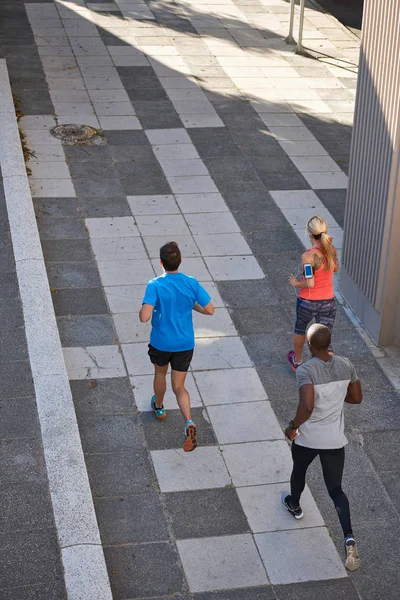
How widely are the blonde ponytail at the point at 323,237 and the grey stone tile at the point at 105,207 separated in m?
4.29

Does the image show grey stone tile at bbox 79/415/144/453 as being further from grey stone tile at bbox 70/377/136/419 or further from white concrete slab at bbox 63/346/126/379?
white concrete slab at bbox 63/346/126/379

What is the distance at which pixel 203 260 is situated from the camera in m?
11.2

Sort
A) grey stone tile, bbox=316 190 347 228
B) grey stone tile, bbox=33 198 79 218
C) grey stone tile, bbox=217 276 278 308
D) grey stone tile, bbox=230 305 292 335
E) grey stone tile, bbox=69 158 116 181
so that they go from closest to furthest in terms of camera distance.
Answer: grey stone tile, bbox=230 305 292 335 → grey stone tile, bbox=217 276 278 308 → grey stone tile, bbox=33 198 79 218 → grey stone tile, bbox=316 190 347 228 → grey stone tile, bbox=69 158 116 181

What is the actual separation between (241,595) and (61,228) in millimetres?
6308

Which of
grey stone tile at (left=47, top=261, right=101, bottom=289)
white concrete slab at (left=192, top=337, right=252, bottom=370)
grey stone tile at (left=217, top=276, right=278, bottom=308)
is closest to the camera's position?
white concrete slab at (left=192, top=337, right=252, bottom=370)

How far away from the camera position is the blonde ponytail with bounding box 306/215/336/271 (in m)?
8.34

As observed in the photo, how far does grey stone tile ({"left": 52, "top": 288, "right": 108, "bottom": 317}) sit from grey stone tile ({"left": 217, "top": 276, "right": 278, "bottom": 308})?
1379 millimetres

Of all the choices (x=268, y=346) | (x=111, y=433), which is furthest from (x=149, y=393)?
(x=268, y=346)

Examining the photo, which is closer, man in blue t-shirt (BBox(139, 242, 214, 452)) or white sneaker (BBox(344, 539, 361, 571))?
white sneaker (BBox(344, 539, 361, 571))

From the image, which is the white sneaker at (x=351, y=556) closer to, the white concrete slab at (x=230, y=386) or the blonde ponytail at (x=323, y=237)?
the white concrete slab at (x=230, y=386)

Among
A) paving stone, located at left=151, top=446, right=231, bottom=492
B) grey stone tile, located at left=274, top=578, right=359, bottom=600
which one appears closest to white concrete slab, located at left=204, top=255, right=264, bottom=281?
paving stone, located at left=151, top=446, right=231, bottom=492

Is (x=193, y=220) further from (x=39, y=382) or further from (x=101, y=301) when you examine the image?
(x=39, y=382)

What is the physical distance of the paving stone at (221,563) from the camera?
22.1ft

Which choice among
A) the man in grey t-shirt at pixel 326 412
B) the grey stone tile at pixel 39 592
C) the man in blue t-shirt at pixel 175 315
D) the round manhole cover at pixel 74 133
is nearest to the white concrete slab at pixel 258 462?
the man in blue t-shirt at pixel 175 315
